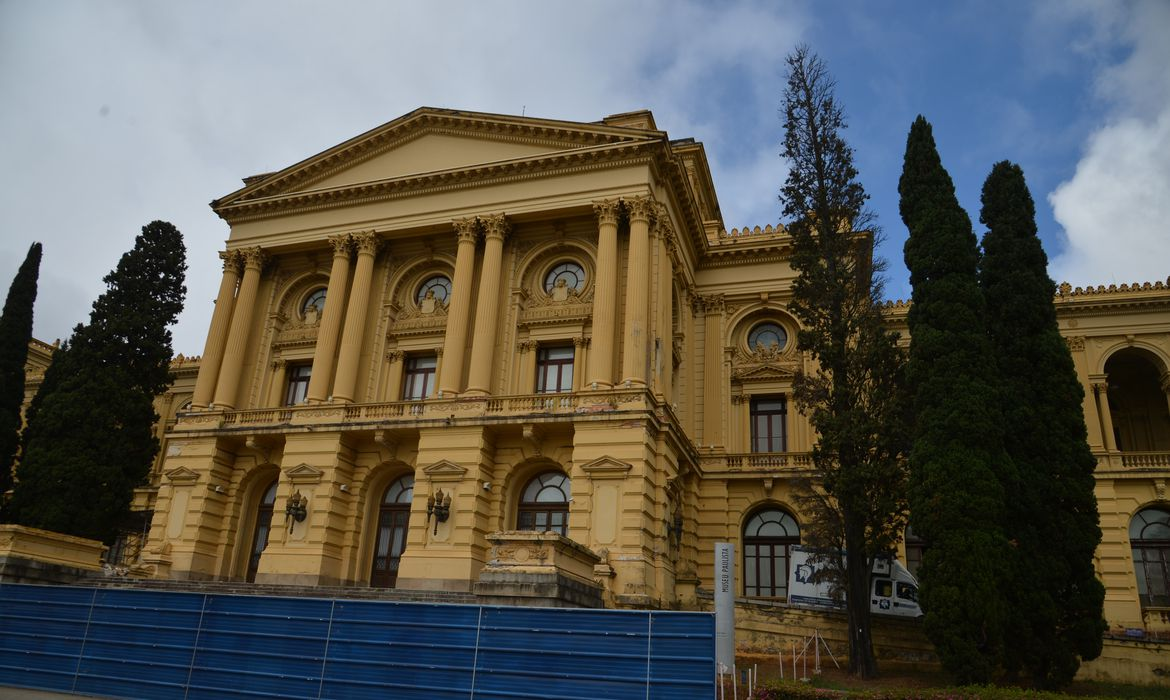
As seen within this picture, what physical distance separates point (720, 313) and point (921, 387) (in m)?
14.5

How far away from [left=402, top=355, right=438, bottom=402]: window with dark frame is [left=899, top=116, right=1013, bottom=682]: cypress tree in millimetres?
17329

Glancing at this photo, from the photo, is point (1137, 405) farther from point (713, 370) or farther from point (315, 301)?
point (315, 301)

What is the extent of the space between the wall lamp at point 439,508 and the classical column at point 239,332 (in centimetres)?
1030

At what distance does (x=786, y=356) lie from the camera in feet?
110

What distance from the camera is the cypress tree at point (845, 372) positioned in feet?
68.2

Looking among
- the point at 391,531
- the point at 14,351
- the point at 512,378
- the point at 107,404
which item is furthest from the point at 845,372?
the point at 14,351

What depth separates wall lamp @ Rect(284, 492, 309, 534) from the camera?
A: 2736 centimetres

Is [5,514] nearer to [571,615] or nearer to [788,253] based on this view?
[571,615]

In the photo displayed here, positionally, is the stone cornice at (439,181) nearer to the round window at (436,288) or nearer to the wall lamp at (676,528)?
the round window at (436,288)

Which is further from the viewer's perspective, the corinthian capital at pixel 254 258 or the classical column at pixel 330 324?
the corinthian capital at pixel 254 258

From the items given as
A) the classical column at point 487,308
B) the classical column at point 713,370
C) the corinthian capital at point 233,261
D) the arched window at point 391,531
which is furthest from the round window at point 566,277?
the corinthian capital at point 233,261

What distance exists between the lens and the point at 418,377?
31344 millimetres

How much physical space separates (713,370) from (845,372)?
37.7ft

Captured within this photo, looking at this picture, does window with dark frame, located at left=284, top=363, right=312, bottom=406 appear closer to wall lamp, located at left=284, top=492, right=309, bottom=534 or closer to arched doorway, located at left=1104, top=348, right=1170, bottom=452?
wall lamp, located at left=284, top=492, right=309, bottom=534
